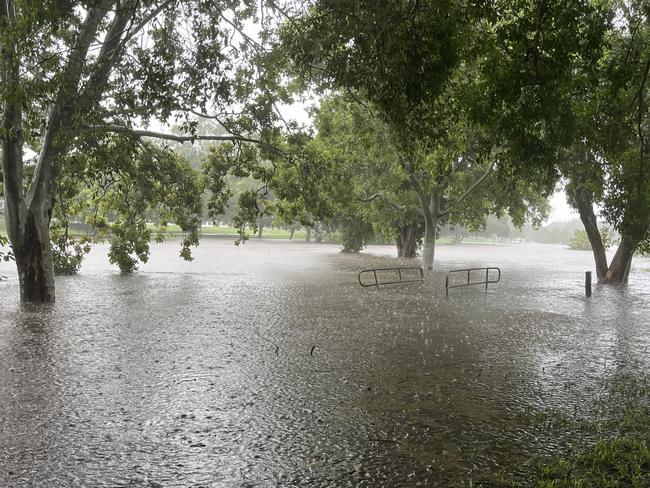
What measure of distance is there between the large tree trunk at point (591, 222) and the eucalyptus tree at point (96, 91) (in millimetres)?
17493

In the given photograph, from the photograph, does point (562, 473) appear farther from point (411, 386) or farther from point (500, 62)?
point (500, 62)

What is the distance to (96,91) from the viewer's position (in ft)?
35.6

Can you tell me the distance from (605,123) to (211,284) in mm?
16219

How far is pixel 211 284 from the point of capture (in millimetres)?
22703

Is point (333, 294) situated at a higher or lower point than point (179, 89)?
lower

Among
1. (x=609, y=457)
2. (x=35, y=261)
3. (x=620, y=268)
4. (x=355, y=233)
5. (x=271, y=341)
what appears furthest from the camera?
(x=355, y=233)

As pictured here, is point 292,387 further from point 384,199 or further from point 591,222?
point 384,199

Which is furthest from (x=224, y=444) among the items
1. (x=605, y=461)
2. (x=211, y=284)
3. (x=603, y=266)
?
(x=603, y=266)

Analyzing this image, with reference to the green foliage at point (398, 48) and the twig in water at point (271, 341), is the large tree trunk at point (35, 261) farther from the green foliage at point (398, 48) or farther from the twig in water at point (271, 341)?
the green foliage at point (398, 48)

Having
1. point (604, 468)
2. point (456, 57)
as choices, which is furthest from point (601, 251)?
point (604, 468)

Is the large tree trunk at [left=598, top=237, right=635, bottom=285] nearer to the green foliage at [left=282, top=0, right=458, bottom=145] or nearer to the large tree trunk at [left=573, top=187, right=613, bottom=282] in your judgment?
the large tree trunk at [left=573, top=187, right=613, bottom=282]

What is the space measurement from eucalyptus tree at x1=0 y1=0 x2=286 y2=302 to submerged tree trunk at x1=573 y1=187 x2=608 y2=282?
1749 cm

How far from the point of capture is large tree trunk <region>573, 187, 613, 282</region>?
25953 millimetres

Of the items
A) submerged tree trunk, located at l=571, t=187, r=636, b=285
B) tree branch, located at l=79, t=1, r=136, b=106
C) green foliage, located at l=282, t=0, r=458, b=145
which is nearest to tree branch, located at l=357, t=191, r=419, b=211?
submerged tree trunk, located at l=571, t=187, r=636, b=285
